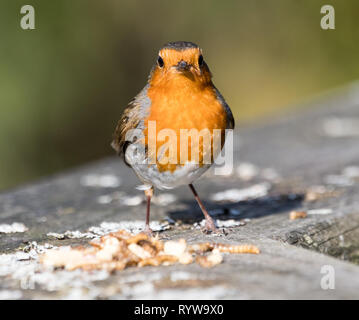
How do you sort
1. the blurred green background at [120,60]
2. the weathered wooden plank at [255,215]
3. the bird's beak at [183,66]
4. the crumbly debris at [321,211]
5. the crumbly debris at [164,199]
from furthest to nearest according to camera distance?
the blurred green background at [120,60]
the crumbly debris at [164,199]
the crumbly debris at [321,211]
the bird's beak at [183,66]
the weathered wooden plank at [255,215]

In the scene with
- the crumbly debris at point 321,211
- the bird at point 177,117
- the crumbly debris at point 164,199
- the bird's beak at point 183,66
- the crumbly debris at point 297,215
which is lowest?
the crumbly debris at point 164,199

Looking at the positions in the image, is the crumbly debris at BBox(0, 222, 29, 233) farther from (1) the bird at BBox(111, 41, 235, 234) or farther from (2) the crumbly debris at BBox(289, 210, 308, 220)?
(2) the crumbly debris at BBox(289, 210, 308, 220)

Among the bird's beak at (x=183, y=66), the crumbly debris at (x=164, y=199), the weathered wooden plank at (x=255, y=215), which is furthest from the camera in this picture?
the crumbly debris at (x=164, y=199)

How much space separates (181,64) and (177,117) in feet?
0.76

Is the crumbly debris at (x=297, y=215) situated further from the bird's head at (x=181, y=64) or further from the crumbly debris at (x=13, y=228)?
the crumbly debris at (x=13, y=228)

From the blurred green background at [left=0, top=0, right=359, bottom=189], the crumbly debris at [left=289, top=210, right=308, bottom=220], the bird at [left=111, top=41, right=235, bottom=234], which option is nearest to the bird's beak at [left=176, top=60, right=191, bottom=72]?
the bird at [left=111, top=41, right=235, bottom=234]

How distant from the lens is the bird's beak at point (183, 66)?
99.6 inches

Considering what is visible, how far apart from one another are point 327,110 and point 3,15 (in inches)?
143

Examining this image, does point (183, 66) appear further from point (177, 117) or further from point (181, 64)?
point (177, 117)

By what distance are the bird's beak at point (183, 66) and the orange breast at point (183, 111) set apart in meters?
0.04

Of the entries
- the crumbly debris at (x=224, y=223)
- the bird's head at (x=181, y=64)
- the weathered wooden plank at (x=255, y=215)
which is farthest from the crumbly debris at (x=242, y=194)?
the bird's head at (x=181, y=64)

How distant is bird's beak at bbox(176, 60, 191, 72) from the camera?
2530 mm

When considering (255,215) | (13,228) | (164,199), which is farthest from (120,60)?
(13,228)
